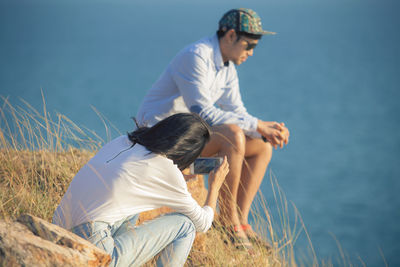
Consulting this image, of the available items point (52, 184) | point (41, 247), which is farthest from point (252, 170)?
point (41, 247)

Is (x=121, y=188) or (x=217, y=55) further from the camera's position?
(x=217, y=55)

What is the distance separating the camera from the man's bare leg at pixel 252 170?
307cm

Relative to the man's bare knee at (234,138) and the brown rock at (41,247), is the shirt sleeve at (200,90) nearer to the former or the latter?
the man's bare knee at (234,138)

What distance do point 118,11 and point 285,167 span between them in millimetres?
88592

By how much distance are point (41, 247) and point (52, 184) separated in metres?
1.30

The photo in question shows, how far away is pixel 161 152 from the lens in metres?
1.89

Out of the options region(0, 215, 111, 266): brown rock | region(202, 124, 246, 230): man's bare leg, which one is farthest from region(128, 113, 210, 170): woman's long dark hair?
region(202, 124, 246, 230): man's bare leg

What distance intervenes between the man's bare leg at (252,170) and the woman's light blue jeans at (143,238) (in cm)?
108

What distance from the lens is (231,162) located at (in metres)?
2.86

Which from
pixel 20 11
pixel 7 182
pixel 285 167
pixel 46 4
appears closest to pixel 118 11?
pixel 46 4

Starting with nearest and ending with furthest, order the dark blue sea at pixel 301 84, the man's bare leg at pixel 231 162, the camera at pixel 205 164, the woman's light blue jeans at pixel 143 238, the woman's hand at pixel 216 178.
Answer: the woman's light blue jeans at pixel 143 238 < the woman's hand at pixel 216 178 < the camera at pixel 205 164 < the man's bare leg at pixel 231 162 < the dark blue sea at pixel 301 84

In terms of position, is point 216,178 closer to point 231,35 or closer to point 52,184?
point 52,184

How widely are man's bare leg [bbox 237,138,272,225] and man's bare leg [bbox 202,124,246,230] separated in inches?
7.3

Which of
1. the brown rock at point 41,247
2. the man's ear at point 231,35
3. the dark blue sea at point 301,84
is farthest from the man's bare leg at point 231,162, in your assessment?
the dark blue sea at point 301,84
